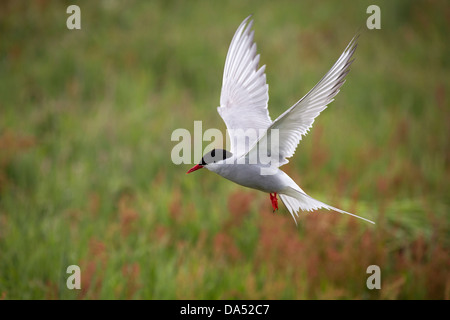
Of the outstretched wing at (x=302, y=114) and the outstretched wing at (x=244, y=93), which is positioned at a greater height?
the outstretched wing at (x=244, y=93)

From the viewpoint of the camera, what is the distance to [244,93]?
7.76 feet

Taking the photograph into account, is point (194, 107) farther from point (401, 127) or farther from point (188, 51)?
point (401, 127)

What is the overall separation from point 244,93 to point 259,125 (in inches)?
7.4

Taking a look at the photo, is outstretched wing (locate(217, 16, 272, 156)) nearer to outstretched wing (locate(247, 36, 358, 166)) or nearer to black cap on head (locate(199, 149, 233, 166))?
outstretched wing (locate(247, 36, 358, 166))

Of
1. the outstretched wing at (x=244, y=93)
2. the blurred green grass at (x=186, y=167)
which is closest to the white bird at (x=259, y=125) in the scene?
the outstretched wing at (x=244, y=93)

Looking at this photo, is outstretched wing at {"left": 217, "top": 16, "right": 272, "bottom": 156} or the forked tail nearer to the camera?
the forked tail

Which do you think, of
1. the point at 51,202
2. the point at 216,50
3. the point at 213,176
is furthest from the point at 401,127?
the point at 51,202

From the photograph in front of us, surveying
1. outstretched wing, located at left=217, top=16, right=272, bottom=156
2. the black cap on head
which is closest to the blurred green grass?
outstretched wing, located at left=217, top=16, right=272, bottom=156

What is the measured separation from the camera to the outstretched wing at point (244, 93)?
7.35 ft

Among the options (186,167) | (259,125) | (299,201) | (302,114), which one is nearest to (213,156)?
(302,114)

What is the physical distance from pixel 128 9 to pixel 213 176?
4719 millimetres

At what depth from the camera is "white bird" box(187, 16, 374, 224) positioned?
5.39 ft

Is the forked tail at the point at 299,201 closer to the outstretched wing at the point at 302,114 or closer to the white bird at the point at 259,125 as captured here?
the white bird at the point at 259,125

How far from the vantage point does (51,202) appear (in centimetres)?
420
